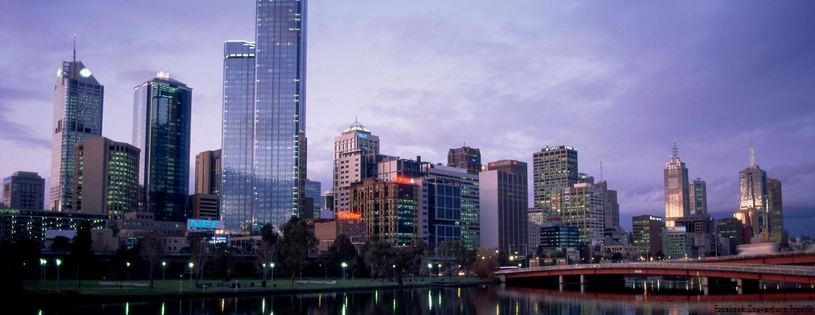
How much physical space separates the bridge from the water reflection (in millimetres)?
3690

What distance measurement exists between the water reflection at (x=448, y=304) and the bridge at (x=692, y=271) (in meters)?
3.69

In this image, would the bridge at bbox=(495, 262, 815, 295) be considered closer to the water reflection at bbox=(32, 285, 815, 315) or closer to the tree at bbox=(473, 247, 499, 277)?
the tree at bbox=(473, 247, 499, 277)

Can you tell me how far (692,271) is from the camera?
429 feet

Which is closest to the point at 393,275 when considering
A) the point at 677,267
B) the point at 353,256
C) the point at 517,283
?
the point at 353,256

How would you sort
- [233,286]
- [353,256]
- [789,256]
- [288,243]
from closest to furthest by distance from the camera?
[233,286] < [789,256] < [288,243] < [353,256]

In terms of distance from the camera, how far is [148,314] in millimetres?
82000

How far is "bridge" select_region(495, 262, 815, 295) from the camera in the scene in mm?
110625

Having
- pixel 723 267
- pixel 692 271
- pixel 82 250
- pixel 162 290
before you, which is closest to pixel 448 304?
pixel 162 290

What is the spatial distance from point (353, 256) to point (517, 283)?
126 feet

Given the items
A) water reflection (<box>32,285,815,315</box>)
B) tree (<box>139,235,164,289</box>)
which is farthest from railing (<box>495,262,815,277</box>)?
tree (<box>139,235,164,289</box>)

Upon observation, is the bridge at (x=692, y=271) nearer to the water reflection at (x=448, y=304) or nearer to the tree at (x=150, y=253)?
the water reflection at (x=448, y=304)

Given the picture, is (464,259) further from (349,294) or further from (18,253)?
(18,253)

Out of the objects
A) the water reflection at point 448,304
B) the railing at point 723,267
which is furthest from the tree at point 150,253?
the railing at point 723,267

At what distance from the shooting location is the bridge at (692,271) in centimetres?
11062
